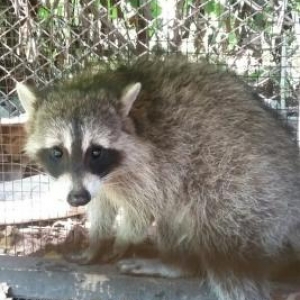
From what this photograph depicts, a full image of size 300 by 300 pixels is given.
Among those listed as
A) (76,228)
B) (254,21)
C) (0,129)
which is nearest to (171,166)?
(76,228)

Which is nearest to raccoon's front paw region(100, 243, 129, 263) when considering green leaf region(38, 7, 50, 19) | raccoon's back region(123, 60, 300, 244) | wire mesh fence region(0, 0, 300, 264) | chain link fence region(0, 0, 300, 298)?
raccoon's back region(123, 60, 300, 244)

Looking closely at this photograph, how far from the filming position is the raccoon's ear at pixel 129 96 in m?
2.33

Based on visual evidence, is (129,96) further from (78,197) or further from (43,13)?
(43,13)

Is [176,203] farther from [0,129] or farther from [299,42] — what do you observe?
[0,129]

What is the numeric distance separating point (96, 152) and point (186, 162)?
317 millimetres

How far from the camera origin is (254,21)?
124 inches

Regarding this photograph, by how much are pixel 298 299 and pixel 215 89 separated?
2.48ft

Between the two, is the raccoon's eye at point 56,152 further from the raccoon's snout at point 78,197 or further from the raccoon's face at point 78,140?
the raccoon's snout at point 78,197

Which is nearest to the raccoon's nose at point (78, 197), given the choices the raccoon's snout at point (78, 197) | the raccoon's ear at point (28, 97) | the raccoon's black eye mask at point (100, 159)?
the raccoon's snout at point (78, 197)

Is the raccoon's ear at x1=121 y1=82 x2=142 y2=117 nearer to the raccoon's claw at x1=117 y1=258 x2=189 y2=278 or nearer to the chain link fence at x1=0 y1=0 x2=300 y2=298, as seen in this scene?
the chain link fence at x1=0 y1=0 x2=300 y2=298

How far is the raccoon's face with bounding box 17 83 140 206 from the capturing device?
2.21 metres

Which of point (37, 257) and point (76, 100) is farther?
point (37, 257)

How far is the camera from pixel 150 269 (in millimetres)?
2508

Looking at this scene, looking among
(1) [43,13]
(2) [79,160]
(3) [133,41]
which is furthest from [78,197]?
(1) [43,13]
